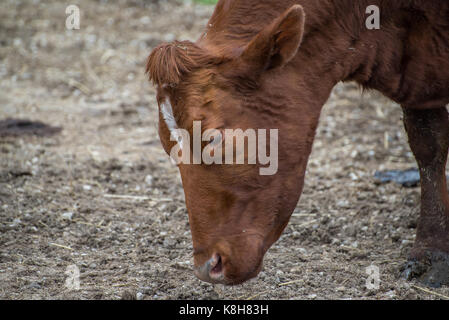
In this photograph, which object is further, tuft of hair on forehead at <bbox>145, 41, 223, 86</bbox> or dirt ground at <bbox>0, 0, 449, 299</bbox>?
dirt ground at <bbox>0, 0, 449, 299</bbox>

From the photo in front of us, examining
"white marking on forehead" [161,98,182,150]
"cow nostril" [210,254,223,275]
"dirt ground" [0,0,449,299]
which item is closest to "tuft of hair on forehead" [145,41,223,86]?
"white marking on forehead" [161,98,182,150]

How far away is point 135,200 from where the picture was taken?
5.14 m

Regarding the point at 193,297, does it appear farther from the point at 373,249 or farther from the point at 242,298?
the point at 373,249

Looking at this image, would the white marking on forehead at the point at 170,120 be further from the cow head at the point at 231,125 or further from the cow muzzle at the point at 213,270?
the cow muzzle at the point at 213,270

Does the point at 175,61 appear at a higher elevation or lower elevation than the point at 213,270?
higher

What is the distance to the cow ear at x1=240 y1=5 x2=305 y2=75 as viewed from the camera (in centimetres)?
287

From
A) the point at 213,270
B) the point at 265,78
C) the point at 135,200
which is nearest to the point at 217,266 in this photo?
the point at 213,270

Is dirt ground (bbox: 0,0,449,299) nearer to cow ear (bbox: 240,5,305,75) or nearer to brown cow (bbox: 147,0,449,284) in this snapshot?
brown cow (bbox: 147,0,449,284)

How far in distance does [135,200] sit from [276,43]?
8.40 ft

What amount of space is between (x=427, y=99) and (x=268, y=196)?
124 cm

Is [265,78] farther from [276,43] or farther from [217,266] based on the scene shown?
[217,266]

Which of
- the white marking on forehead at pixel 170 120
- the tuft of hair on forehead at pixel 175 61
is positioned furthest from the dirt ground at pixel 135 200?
the tuft of hair on forehead at pixel 175 61

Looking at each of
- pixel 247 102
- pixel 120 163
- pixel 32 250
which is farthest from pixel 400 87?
pixel 120 163

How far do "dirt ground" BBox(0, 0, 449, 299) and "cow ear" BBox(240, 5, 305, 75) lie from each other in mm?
1181
